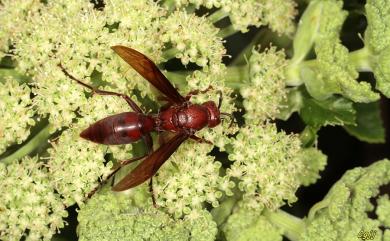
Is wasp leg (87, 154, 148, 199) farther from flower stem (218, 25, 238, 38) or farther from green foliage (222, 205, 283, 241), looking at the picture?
flower stem (218, 25, 238, 38)

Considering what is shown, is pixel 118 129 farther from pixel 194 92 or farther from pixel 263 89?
pixel 263 89

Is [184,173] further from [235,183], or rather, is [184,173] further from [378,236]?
[378,236]

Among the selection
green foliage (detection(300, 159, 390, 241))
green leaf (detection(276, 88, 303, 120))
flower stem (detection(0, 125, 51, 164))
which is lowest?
green foliage (detection(300, 159, 390, 241))

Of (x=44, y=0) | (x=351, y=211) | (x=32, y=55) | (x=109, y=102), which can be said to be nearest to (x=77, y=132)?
(x=109, y=102)

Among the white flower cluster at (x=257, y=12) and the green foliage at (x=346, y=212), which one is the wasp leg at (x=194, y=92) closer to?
the white flower cluster at (x=257, y=12)

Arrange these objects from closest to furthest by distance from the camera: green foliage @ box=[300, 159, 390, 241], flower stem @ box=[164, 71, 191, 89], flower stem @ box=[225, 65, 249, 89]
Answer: green foliage @ box=[300, 159, 390, 241], flower stem @ box=[164, 71, 191, 89], flower stem @ box=[225, 65, 249, 89]

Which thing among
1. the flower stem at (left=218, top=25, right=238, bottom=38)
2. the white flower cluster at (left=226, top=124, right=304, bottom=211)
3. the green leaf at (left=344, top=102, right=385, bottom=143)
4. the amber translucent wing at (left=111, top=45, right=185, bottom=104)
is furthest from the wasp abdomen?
the green leaf at (left=344, top=102, right=385, bottom=143)

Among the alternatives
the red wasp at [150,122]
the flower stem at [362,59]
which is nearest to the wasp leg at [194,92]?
the red wasp at [150,122]
